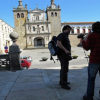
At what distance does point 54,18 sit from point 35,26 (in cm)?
612

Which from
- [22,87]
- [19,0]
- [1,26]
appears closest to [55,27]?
[19,0]

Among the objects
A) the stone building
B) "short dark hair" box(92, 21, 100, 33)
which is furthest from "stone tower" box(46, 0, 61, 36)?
"short dark hair" box(92, 21, 100, 33)

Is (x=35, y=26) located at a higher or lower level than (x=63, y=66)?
higher

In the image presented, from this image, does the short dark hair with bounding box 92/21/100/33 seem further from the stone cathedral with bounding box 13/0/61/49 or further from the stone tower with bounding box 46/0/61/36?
the stone tower with bounding box 46/0/61/36

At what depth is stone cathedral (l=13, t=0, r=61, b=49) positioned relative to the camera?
47.5 metres

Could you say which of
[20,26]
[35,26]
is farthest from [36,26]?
[20,26]

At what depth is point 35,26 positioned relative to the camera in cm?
4797

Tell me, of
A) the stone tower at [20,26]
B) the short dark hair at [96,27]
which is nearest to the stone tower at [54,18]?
the stone tower at [20,26]

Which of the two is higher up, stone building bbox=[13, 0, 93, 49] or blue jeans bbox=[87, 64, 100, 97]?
stone building bbox=[13, 0, 93, 49]

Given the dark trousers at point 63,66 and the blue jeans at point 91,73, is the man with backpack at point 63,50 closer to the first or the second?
the dark trousers at point 63,66

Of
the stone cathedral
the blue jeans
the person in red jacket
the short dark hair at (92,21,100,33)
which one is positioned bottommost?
the blue jeans

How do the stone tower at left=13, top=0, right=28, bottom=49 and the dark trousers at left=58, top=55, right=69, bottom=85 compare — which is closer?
the dark trousers at left=58, top=55, right=69, bottom=85

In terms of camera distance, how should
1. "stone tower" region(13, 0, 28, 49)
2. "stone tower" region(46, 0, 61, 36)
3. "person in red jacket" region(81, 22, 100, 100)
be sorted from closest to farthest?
"person in red jacket" region(81, 22, 100, 100) → "stone tower" region(13, 0, 28, 49) → "stone tower" region(46, 0, 61, 36)

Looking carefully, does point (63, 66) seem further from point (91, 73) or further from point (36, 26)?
point (36, 26)
